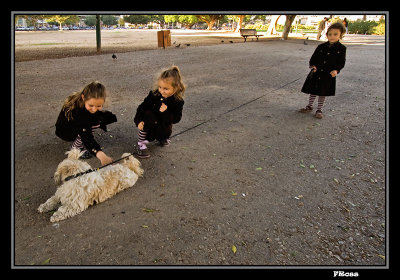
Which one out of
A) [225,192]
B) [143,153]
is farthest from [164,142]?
[225,192]

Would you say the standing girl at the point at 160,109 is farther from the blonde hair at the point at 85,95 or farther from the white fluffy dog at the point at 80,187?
the white fluffy dog at the point at 80,187

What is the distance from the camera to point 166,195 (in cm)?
293

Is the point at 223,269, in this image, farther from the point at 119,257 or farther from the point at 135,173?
the point at 135,173

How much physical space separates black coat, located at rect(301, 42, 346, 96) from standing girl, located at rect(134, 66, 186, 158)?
2.99 m

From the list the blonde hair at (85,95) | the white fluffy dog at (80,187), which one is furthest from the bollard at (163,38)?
the white fluffy dog at (80,187)

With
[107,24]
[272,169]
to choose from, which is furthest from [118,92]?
[107,24]

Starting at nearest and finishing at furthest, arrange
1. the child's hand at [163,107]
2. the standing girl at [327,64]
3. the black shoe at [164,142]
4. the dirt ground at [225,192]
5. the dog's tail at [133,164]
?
the dirt ground at [225,192]
the dog's tail at [133,164]
the child's hand at [163,107]
the black shoe at [164,142]
the standing girl at [327,64]

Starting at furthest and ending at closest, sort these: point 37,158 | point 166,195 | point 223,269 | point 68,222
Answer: point 37,158 < point 166,195 < point 68,222 < point 223,269

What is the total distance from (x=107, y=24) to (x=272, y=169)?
3971 inches

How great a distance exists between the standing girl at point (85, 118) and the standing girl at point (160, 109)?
1.80 ft

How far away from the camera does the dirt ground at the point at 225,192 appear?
7.29 ft

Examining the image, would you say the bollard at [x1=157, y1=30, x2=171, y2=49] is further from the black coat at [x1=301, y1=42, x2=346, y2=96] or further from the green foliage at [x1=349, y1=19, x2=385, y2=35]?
the green foliage at [x1=349, y1=19, x2=385, y2=35]

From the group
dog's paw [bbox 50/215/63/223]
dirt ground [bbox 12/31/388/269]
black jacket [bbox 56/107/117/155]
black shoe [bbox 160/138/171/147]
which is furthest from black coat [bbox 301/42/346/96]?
dog's paw [bbox 50/215/63/223]

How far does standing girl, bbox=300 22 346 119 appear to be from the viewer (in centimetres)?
498
